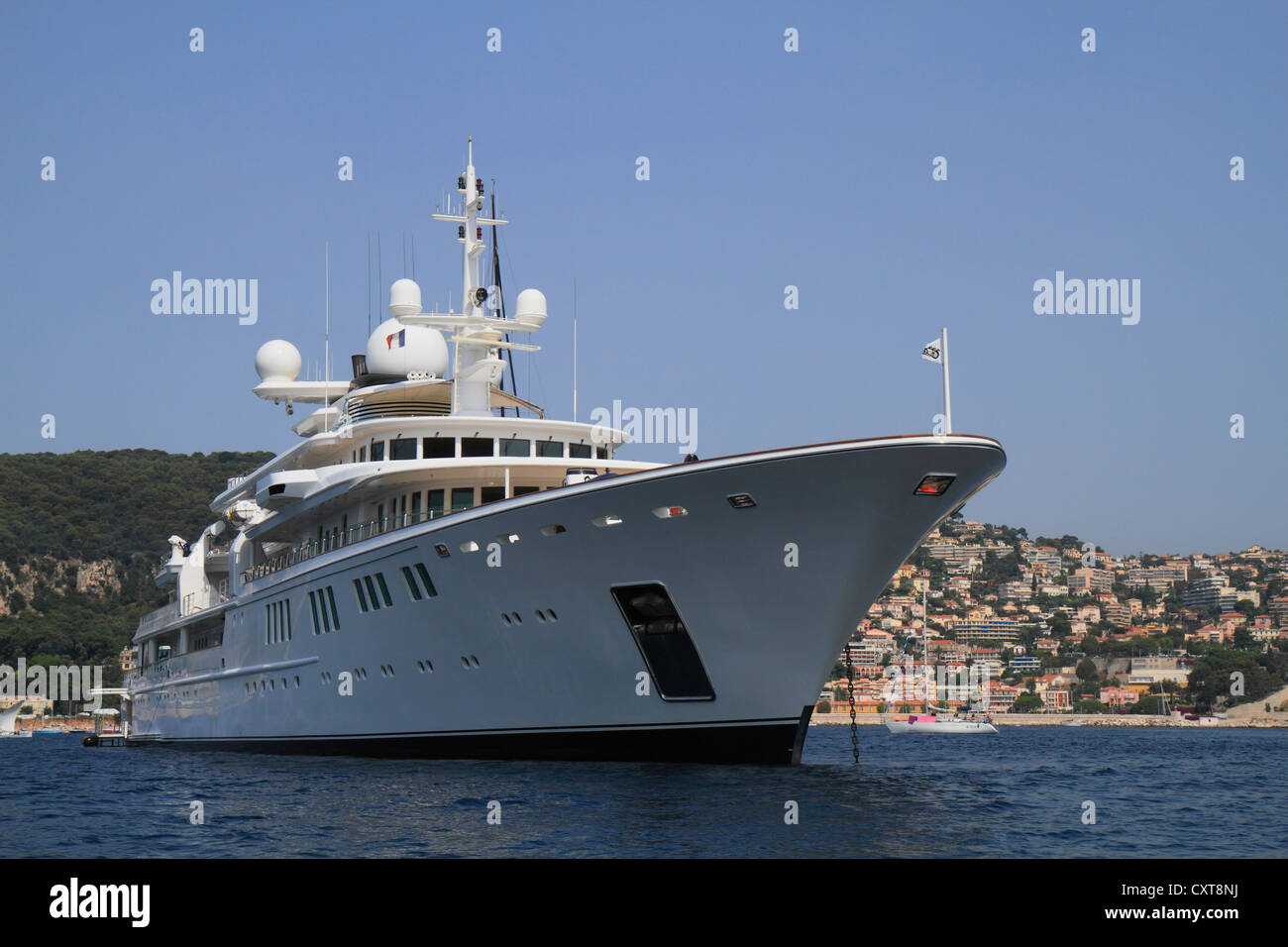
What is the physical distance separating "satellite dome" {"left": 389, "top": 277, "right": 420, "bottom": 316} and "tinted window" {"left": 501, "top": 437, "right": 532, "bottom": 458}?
470cm

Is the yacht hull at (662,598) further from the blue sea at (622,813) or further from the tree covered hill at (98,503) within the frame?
the tree covered hill at (98,503)

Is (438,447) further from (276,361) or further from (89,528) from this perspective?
(89,528)

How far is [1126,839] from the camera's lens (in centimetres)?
1636

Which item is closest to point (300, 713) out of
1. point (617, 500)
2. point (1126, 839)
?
point (617, 500)

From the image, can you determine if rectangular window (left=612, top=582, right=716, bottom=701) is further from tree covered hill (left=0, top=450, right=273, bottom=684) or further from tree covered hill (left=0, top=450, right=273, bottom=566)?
tree covered hill (left=0, top=450, right=273, bottom=566)

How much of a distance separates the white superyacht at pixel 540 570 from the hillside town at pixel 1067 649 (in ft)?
311

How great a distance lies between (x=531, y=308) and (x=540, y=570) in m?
10.3

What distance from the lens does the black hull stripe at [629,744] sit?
2103 cm

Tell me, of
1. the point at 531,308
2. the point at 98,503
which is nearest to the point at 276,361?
the point at 531,308

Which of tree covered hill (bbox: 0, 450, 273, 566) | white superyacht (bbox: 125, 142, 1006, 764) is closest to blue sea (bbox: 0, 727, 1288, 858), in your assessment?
white superyacht (bbox: 125, 142, 1006, 764)

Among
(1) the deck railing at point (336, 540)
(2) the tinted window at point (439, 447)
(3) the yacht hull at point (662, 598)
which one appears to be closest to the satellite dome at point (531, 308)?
(2) the tinted window at point (439, 447)

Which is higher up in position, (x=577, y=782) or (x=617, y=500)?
(x=617, y=500)
